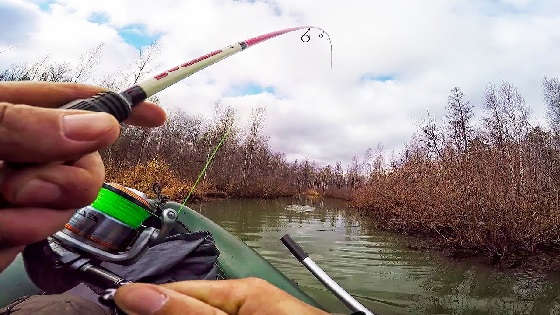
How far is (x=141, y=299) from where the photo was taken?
0.60 metres

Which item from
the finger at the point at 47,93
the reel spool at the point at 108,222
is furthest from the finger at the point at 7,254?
the reel spool at the point at 108,222

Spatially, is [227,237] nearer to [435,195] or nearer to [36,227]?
[36,227]

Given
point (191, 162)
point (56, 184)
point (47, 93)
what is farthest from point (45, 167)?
point (191, 162)

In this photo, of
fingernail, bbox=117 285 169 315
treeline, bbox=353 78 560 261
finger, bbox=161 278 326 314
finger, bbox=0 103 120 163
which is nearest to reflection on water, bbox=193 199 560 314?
treeline, bbox=353 78 560 261

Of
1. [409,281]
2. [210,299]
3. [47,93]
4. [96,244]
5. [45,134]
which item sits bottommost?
[409,281]

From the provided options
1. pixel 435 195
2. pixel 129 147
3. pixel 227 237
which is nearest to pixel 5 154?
pixel 227 237

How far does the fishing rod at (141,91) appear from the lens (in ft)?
2.38

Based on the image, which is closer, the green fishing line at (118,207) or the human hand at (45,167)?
the human hand at (45,167)

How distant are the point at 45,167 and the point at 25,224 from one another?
0.08 m

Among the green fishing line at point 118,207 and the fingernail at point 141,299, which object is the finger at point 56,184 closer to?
the fingernail at point 141,299

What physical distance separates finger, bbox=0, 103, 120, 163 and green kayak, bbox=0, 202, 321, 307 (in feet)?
7.49

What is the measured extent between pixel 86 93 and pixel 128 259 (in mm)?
1852

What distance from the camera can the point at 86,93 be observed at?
83cm

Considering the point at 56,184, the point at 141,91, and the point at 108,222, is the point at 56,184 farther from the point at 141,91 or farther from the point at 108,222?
the point at 108,222
